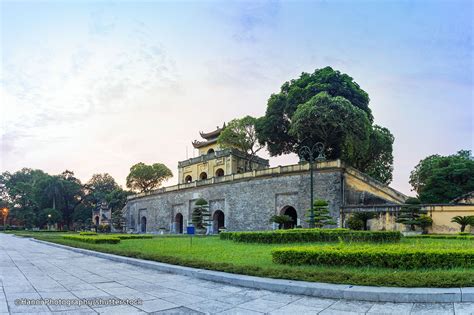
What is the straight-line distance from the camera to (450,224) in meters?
19.7

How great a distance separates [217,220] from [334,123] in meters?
15.0

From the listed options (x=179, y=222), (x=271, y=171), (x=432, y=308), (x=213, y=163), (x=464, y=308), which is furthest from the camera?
(x=213, y=163)

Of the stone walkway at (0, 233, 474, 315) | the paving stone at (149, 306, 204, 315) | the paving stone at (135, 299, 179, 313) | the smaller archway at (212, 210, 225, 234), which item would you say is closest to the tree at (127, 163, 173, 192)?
the smaller archway at (212, 210, 225, 234)

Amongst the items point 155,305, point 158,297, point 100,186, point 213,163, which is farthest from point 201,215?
point 100,186

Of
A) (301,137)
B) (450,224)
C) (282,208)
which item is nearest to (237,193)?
(282,208)

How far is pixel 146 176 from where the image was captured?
186 ft

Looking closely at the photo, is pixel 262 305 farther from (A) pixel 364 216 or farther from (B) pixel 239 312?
(A) pixel 364 216

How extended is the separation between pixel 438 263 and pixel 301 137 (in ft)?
69.3

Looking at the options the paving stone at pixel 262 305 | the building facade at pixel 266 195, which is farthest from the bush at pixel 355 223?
the paving stone at pixel 262 305

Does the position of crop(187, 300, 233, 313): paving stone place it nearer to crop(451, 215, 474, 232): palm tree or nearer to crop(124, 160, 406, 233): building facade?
crop(451, 215, 474, 232): palm tree

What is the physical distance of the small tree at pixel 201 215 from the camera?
30.7 m

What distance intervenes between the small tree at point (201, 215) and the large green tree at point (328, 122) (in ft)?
25.3

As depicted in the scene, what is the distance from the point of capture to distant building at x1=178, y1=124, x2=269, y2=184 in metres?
37.6

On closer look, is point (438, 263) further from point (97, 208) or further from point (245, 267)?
point (97, 208)
